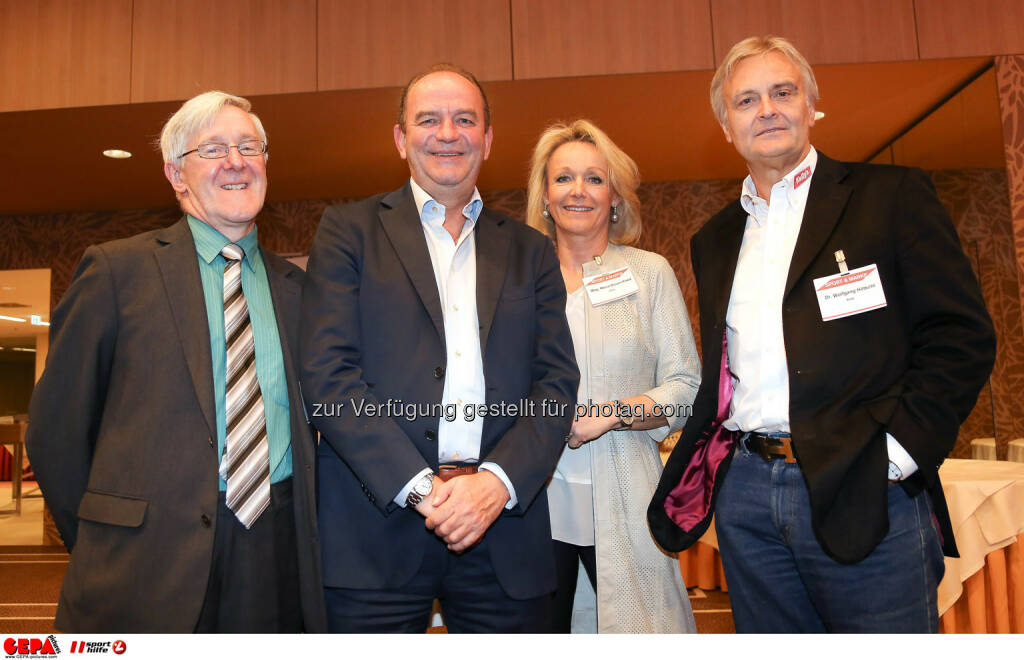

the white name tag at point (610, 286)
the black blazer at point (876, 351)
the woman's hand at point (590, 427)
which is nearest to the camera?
the black blazer at point (876, 351)

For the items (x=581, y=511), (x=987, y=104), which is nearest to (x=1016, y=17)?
(x=987, y=104)

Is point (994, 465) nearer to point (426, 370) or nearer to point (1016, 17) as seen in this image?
point (1016, 17)

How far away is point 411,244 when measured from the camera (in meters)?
1.78

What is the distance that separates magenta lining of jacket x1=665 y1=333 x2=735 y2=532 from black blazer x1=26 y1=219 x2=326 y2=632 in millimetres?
946

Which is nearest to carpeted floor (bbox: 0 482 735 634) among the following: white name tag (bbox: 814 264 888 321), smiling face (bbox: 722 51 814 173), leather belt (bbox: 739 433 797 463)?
leather belt (bbox: 739 433 797 463)

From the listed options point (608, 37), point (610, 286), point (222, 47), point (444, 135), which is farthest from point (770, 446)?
point (222, 47)

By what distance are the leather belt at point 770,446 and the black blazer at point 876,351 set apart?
2.3 inches

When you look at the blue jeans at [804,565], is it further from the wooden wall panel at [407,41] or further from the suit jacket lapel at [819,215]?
the wooden wall panel at [407,41]

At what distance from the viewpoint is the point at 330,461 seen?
1710 millimetres

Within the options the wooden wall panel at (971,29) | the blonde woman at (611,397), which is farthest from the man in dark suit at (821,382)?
the wooden wall panel at (971,29)

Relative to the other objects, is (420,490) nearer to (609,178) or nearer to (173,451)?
(173,451)
